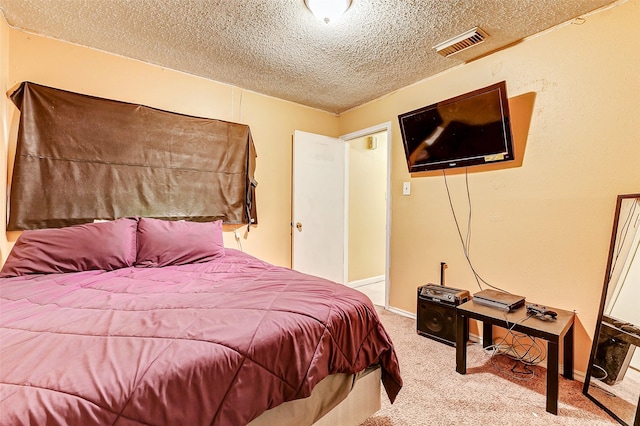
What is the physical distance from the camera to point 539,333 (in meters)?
1.71

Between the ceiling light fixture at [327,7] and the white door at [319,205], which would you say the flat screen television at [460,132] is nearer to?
the white door at [319,205]

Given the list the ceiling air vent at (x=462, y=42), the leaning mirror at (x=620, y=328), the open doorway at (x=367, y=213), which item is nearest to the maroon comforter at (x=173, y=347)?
the leaning mirror at (x=620, y=328)

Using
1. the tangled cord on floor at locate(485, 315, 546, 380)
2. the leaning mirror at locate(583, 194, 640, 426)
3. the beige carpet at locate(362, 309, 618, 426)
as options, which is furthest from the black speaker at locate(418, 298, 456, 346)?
the leaning mirror at locate(583, 194, 640, 426)

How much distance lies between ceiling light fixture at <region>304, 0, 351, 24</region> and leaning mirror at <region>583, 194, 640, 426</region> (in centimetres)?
202

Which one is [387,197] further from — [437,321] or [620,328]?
[620,328]

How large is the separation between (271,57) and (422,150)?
157cm

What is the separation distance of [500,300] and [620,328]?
0.59m

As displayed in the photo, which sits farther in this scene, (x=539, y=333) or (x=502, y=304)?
(x=502, y=304)

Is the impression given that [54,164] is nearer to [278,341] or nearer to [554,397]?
[278,341]

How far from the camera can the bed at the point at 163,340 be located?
2.48ft

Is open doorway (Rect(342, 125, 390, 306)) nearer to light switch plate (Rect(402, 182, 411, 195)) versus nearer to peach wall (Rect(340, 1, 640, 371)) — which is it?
light switch plate (Rect(402, 182, 411, 195))

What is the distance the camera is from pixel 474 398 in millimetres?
1739

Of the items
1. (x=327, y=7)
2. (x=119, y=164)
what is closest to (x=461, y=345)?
(x=327, y=7)

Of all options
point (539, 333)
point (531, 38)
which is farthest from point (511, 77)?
point (539, 333)
